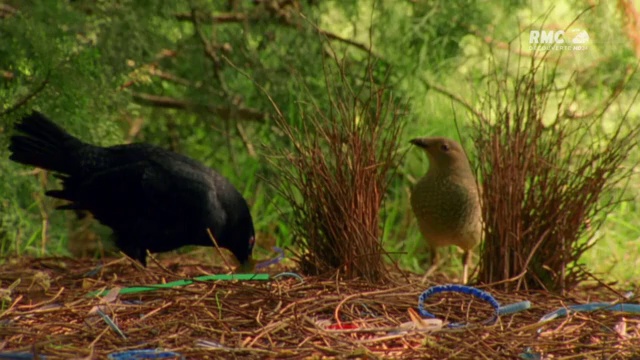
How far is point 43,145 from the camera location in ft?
12.7

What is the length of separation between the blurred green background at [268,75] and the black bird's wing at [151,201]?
1.08 ft

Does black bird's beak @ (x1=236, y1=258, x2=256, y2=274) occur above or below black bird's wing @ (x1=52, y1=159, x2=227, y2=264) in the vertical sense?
below

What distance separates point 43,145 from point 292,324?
6.18ft

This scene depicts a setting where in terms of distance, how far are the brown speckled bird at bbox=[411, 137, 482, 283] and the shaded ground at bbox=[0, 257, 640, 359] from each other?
0.68m

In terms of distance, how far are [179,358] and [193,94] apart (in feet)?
9.91

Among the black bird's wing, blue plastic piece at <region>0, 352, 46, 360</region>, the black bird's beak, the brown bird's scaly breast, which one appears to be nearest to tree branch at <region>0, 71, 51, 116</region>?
the black bird's wing

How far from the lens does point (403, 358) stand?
2.28 m

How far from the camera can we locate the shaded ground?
91.7 inches

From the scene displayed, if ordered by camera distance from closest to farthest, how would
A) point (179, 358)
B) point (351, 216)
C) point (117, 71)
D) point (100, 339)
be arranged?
point (179, 358) → point (100, 339) → point (351, 216) → point (117, 71)

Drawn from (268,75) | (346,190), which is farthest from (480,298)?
(268,75)

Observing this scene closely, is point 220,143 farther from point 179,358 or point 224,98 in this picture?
point 179,358

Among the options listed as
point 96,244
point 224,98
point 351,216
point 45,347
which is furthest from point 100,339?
point 96,244

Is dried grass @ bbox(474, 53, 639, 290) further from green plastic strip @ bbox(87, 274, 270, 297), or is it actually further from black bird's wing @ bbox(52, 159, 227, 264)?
black bird's wing @ bbox(52, 159, 227, 264)

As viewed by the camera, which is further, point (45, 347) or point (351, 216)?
point (351, 216)
